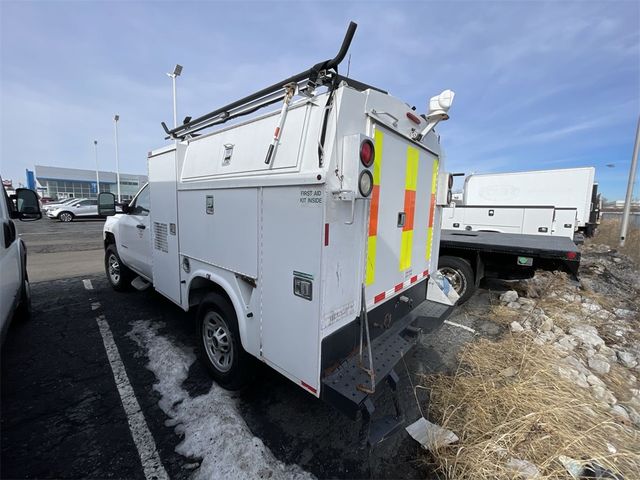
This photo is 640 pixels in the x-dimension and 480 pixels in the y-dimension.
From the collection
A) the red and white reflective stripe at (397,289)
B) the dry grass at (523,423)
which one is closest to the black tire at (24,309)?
the red and white reflective stripe at (397,289)

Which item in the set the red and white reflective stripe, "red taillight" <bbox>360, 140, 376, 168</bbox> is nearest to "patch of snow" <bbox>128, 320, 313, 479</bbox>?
the red and white reflective stripe

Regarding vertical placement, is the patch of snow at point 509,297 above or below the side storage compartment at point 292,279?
below

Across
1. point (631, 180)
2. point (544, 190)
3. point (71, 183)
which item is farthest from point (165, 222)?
point (71, 183)

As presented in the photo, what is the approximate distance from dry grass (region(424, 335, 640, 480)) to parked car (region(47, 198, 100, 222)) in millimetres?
26121

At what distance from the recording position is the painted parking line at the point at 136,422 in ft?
6.87

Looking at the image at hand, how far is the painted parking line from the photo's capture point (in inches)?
82.4

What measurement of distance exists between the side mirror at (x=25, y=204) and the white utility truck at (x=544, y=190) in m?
14.1

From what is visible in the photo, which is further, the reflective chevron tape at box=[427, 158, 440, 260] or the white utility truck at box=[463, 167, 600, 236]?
the white utility truck at box=[463, 167, 600, 236]

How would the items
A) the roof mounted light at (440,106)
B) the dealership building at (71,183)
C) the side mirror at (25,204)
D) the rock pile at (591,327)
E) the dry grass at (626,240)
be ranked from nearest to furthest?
the roof mounted light at (440,106), the rock pile at (591,327), the side mirror at (25,204), the dry grass at (626,240), the dealership building at (71,183)

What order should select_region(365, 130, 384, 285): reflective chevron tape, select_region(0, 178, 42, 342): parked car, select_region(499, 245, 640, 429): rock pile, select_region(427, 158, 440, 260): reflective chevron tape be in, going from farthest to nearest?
select_region(427, 158, 440, 260): reflective chevron tape < select_region(499, 245, 640, 429): rock pile < select_region(0, 178, 42, 342): parked car < select_region(365, 130, 384, 285): reflective chevron tape

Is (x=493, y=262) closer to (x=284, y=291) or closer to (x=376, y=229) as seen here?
(x=376, y=229)

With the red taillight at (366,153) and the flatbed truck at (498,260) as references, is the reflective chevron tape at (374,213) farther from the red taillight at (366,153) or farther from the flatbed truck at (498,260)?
the flatbed truck at (498,260)

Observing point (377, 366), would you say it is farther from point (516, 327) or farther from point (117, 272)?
point (117, 272)

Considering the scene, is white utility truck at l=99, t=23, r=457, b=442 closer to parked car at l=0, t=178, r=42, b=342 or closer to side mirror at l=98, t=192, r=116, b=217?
parked car at l=0, t=178, r=42, b=342
